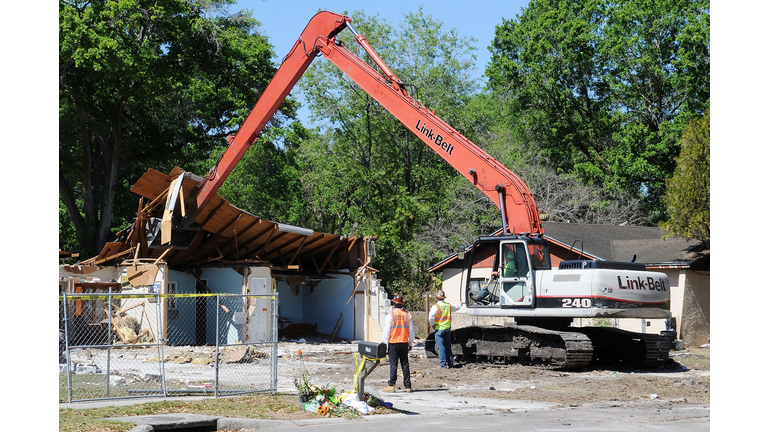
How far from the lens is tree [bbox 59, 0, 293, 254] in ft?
97.0

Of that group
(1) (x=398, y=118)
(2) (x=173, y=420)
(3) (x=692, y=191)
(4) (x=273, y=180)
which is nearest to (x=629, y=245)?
(3) (x=692, y=191)

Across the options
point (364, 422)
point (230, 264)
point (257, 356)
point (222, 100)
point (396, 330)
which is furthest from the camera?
point (222, 100)

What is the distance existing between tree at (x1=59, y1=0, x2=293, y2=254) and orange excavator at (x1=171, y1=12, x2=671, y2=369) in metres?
13.7

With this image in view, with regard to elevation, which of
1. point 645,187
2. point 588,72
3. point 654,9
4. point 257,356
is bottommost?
point 257,356

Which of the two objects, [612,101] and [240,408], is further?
[612,101]

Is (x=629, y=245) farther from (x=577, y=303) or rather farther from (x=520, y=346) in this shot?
(x=577, y=303)

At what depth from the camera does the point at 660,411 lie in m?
11.0

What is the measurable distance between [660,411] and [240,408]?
605 centimetres

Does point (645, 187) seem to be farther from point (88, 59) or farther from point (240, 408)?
point (240, 408)

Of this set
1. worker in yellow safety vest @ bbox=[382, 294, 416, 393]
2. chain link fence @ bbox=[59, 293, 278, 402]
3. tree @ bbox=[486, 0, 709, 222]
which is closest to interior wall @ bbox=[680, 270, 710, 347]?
tree @ bbox=[486, 0, 709, 222]

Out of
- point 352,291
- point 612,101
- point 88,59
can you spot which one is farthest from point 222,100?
point 612,101

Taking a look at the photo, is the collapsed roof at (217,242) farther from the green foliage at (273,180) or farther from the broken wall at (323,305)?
the green foliage at (273,180)

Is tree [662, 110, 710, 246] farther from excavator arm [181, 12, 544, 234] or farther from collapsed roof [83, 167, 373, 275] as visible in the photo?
excavator arm [181, 12, 544, 234]

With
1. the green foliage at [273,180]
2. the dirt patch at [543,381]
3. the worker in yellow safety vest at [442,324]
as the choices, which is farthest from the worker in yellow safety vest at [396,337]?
the green foliage at [273,180]
